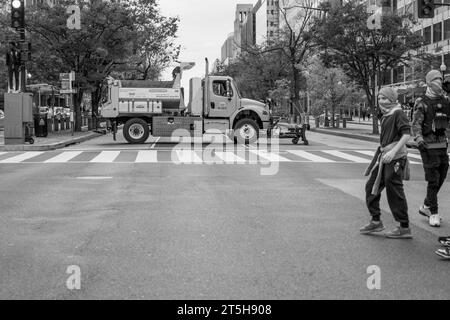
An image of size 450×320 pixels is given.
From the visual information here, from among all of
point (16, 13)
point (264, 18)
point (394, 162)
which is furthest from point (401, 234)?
point (264, 18)

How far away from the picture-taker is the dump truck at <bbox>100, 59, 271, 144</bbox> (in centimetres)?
2706

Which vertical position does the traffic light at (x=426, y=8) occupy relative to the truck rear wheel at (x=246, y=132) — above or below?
above

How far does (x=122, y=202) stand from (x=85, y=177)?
12.9 feet

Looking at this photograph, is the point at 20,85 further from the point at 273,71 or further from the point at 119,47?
the point at 273,71

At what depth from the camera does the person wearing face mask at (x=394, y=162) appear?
7.41 m

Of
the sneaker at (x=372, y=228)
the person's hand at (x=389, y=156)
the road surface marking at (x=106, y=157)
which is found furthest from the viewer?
the road surface marking at (x=106, y=157)

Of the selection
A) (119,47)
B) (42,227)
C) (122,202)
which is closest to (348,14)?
(119,47)

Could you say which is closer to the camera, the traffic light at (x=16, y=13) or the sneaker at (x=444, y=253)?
the sneaker at (x=444, y=253)

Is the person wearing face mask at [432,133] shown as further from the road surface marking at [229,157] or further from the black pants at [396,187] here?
the road surface marking at [229,157]

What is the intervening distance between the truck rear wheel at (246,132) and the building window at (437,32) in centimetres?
4504

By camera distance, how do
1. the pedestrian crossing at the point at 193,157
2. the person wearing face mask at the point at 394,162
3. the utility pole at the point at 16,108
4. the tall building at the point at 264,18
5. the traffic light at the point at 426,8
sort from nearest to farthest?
the person wearing face mask at the point at 394,162, the pedestrian crossing at the point at 193,157, the traffic light at the point at 426,8, the utility pole at the point at 16,108, the tall building at the point at 264,18

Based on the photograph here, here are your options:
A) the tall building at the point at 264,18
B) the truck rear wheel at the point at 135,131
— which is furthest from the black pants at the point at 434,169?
the tall building at the point at 264,18

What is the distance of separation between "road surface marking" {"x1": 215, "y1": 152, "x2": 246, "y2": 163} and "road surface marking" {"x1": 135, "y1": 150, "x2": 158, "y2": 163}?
1.97m

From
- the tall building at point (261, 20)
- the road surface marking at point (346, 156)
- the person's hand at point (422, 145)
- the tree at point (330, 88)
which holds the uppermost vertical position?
the tall building at point (261, 20)
